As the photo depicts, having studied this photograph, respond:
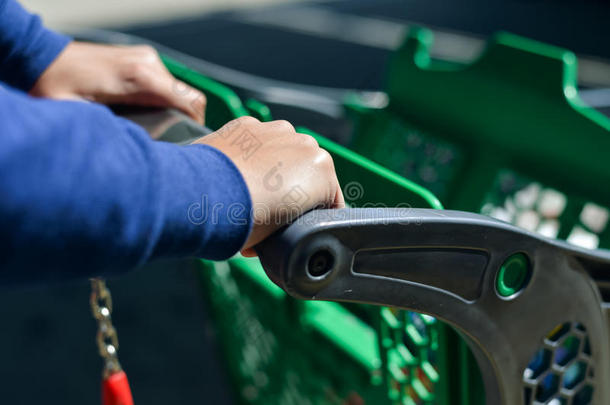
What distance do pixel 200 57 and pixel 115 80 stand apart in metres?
6.02

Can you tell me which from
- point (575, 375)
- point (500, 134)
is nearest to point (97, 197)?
point (575, 375)

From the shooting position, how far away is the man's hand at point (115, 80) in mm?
1022

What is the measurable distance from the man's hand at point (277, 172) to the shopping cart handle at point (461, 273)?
0.06ft

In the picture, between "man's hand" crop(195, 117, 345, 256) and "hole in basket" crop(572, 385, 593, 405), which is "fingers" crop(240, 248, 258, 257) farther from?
"hole in basket" crop(572, 385, 593, 405)

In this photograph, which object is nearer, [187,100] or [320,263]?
[320,263]

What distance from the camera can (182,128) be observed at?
3.01 ft

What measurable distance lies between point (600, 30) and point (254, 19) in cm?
456

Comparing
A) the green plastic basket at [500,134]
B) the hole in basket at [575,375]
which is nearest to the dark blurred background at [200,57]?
the green plastic basket at [500,134]

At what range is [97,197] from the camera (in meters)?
0.51

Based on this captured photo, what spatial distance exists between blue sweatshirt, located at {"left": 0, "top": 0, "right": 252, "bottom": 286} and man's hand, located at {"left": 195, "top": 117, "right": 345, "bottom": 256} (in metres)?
0.02

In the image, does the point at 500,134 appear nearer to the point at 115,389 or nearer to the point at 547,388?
the point at 547,388

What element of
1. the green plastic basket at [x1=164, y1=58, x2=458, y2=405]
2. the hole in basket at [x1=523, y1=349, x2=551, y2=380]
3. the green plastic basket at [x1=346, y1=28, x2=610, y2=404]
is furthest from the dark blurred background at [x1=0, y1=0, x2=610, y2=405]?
the hole in basket at [x1=523, y1=349, x2=551, y2=380]

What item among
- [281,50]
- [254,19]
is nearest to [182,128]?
[281,50]

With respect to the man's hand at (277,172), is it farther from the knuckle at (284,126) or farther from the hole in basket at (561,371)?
the hole in basket at (561,371)
